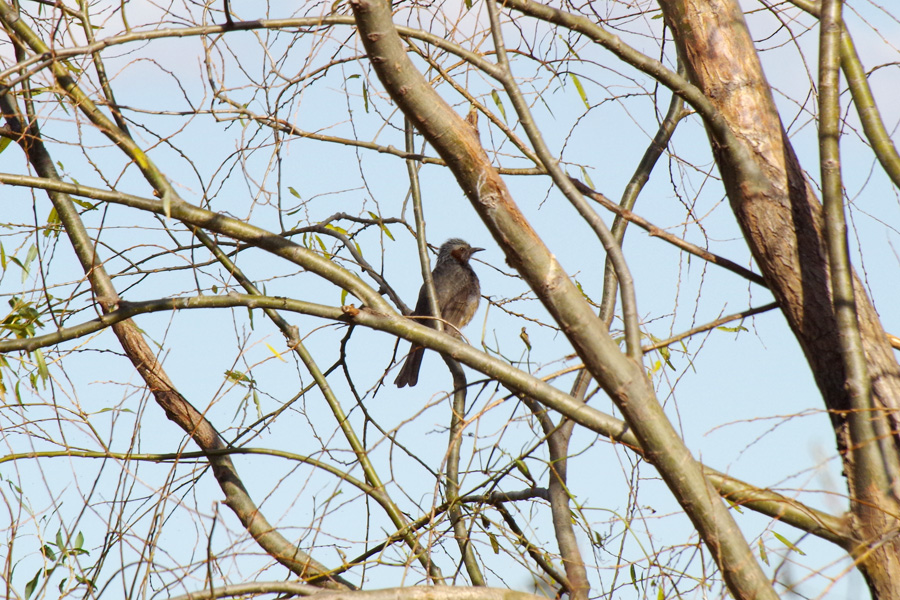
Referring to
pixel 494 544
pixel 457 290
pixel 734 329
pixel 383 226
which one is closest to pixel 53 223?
pixel 383 226

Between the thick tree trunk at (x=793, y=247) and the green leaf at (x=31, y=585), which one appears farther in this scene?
the green leaf at (x=31, y=585)

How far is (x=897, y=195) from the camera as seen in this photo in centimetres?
293

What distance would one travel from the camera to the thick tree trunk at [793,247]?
239 centimetres

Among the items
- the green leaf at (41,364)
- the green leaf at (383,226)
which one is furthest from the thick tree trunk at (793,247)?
the green leaf at (41,364)

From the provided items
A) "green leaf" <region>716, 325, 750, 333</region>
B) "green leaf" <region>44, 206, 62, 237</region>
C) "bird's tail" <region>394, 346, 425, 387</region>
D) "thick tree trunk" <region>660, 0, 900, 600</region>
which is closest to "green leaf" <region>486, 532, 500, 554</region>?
"thick tree trunk" <region>660, 0, 900, 600</region>

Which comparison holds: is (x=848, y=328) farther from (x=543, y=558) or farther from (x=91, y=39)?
(x=91, y=39)

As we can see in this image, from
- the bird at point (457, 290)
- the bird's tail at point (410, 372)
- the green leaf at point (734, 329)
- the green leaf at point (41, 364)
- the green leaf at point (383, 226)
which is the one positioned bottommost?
the green leaf at point (734, 329)

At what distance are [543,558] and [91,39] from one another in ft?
9.22

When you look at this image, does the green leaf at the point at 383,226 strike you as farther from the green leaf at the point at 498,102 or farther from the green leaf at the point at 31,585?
the green leaf at the point at 31,585

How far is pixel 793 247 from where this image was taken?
8.92 feet

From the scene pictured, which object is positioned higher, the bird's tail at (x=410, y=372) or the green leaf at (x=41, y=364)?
the bird's tail at (x=410, y=372)

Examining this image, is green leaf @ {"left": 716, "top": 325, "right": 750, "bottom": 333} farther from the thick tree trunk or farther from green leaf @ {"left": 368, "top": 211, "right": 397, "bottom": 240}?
green leaf @ {"left": 368, "top": 211, "right": 397, "bottom": 240}

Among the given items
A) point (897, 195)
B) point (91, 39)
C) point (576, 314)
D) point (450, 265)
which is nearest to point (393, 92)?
point (576, 314)

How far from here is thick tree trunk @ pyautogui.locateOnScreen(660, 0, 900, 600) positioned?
2395 millimetres
